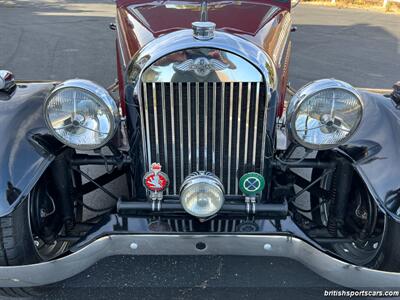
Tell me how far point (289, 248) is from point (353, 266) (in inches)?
12.1

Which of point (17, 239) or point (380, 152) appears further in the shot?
point (380, 152)

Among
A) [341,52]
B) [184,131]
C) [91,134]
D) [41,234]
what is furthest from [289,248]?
[341,52]

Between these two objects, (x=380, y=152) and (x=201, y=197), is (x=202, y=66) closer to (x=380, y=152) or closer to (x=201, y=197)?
(x=201, y=197)

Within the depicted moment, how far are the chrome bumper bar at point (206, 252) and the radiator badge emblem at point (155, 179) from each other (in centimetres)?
28

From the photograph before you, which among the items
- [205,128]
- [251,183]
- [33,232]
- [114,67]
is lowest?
[114,67]

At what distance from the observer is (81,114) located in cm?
230

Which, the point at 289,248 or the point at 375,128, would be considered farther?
the point at 375,128

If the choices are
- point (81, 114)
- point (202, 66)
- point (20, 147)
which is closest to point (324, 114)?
point (202, 66)

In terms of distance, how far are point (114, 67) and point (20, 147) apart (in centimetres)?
548

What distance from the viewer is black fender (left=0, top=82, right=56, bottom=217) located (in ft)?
7.32

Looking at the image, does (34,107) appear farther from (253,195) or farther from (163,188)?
(253,195)

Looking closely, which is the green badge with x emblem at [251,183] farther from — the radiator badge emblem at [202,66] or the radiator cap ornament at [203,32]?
the radiator cap ornament at [203,32]

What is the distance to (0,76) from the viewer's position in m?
2.81

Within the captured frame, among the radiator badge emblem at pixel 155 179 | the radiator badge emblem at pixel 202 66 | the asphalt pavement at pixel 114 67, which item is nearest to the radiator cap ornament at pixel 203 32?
the radiator badge emblem at pixel 202 66
